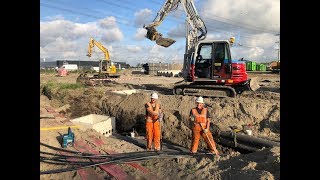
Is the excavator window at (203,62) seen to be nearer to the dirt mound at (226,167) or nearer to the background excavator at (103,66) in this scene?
the dirt mound at (226,167)

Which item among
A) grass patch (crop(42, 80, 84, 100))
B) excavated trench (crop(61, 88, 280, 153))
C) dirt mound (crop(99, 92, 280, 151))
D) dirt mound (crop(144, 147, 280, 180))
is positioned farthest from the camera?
grass patch (crop(42, 80, 84, 100))

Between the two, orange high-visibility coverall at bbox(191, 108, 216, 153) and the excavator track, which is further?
the excavator track

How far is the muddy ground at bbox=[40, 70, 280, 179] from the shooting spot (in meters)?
6.86

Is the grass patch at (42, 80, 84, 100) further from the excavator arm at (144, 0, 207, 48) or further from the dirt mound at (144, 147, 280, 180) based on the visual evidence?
the dirt mound at (144, 147, 280, 180)

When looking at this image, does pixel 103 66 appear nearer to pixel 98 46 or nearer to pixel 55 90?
pixel 98 46

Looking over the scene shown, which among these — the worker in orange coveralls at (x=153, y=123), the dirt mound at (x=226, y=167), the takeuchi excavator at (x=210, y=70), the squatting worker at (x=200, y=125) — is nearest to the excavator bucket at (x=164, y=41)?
the takeuchi excavator at (x=210, y=70)

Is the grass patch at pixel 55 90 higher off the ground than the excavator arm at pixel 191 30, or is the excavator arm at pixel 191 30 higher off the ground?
the excavator arm at pixel 191 30

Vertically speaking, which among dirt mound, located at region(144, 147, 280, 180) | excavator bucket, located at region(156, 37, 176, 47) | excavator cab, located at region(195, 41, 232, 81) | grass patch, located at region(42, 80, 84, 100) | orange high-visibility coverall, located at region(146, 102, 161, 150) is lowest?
dirt mound, located at region(144, 147, 280, 180)

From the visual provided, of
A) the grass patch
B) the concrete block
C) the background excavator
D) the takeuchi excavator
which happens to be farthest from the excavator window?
the background excavator

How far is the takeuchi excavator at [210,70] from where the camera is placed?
15188mm

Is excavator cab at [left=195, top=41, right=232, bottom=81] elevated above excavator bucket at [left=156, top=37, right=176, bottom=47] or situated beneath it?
situated beneath
